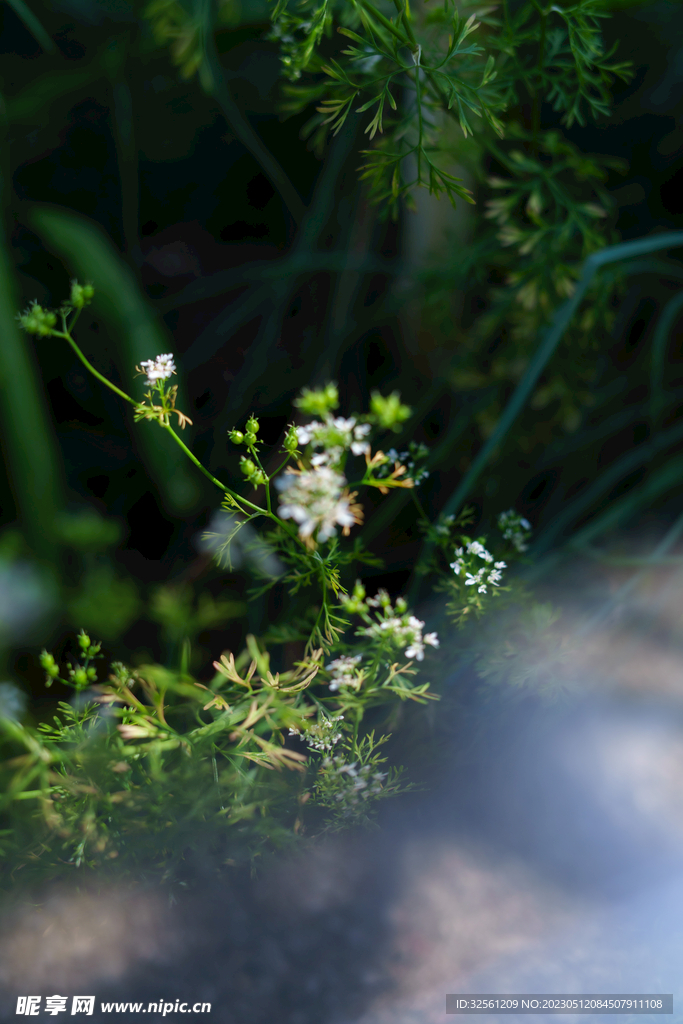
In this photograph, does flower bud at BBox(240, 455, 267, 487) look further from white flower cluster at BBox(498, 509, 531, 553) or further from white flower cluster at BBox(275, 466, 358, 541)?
white flower cluster at BBox(498, 509, 531, 553)

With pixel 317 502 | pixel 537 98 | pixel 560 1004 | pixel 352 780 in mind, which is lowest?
pixel 560 1004

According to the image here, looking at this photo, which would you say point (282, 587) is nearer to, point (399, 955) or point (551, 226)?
point (399, 955)

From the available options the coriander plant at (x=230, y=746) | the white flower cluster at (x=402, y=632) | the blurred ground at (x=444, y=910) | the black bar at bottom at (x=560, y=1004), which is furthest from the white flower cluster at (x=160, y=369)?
the black bar at bottom at (x=560, y=1004)

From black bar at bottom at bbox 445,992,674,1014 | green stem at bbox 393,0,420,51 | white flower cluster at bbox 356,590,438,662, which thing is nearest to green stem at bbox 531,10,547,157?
green stem at bbox 393,0,420,51

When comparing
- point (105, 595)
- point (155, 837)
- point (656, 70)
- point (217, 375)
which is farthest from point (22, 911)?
point (656, 70)

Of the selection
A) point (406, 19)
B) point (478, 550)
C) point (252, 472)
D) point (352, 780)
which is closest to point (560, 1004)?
point (352, 780)

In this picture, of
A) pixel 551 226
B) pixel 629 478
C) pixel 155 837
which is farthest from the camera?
pixel 629 478

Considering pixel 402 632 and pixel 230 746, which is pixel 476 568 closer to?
pixel 402 632

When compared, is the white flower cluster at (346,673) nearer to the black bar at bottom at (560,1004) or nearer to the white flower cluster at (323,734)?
the white flower cluster at (323,734)
